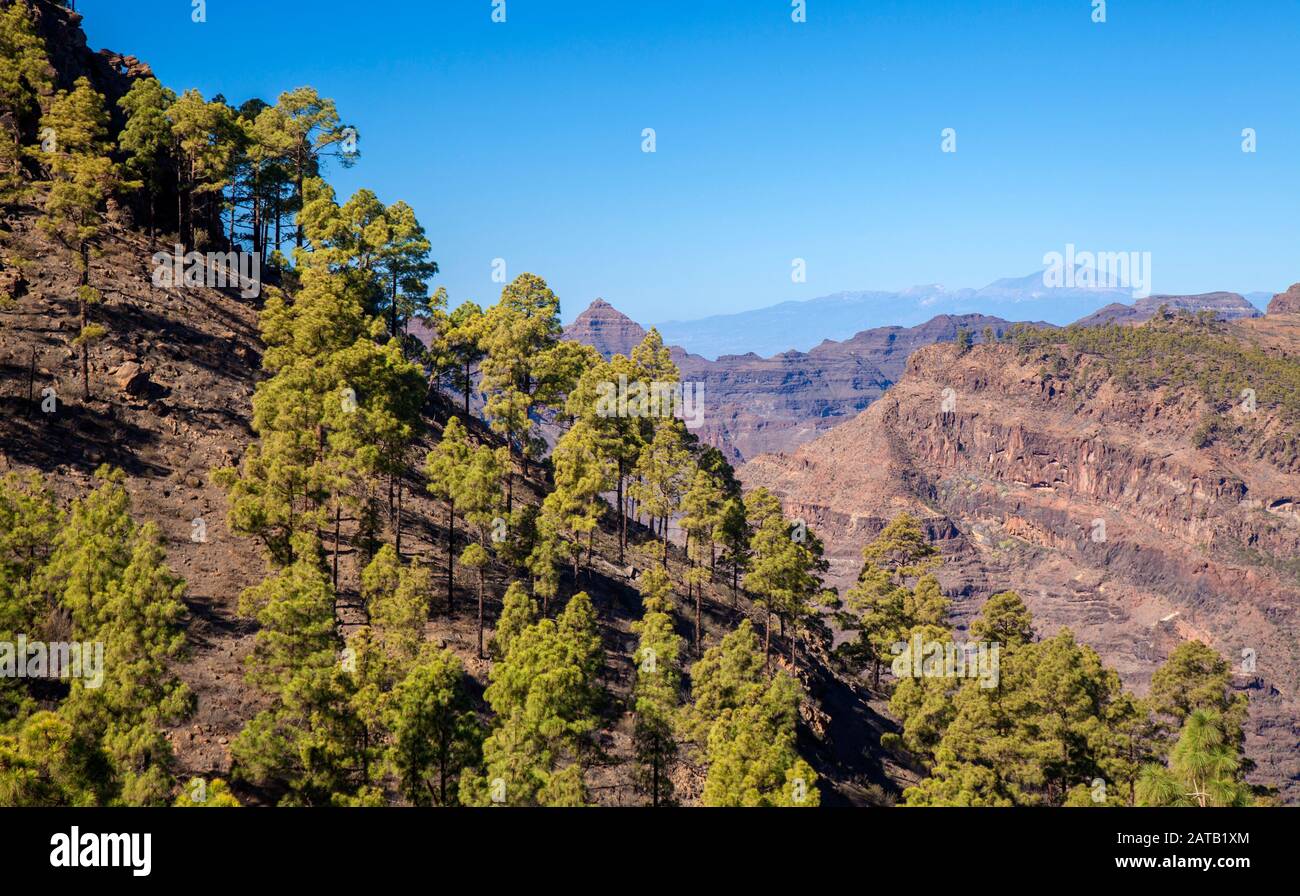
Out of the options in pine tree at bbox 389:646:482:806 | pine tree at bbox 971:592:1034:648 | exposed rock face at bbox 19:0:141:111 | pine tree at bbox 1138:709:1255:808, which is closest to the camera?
pine tree at bbox 1138:709:1255:808

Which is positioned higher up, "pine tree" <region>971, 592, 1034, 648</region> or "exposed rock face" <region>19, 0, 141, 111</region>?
"exposed rock face" <region>19, 0, 141, 111</region>

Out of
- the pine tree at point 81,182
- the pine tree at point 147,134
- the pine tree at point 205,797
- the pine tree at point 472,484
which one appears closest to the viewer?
the pine tree at point 205,797

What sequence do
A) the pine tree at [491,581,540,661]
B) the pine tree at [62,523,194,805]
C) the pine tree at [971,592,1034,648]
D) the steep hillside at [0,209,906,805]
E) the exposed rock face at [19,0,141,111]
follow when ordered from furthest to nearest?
1. the exposed rock face at [19,0,141,111]
2. the pine tree at [971,592,1034,648]
3. the pine tree at [491,581,540,661]
4. the steep hillside at [0,209,906,805]
5. the pine tree at [62,523,194,805]

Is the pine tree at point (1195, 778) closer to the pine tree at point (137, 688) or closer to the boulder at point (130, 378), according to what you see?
the pine tree at point (137, 688)

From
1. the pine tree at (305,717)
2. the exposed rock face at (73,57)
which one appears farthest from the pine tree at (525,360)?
the exposed rock face at (73,57)

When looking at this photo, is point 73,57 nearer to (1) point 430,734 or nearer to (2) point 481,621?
(2) point 481,621

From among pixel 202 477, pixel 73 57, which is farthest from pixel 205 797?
pixel 73 57

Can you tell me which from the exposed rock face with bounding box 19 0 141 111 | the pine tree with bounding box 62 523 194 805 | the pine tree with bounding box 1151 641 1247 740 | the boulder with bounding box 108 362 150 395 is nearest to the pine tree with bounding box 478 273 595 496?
the boulder with bounding box 108 362 150 395

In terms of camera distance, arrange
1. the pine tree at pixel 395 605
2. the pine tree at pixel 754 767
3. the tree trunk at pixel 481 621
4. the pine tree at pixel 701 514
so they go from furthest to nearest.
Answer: the pine tree at pixel 701 514
the tree trunk at pixel 481 621
the pine tree at pixel 395 605
the pine tree at pixel 754 767

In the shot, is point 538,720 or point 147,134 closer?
point 538,720

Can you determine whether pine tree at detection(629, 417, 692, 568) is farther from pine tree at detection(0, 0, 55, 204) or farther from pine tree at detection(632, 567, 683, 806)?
pine tree at detection(0, 0, 55, 204)
